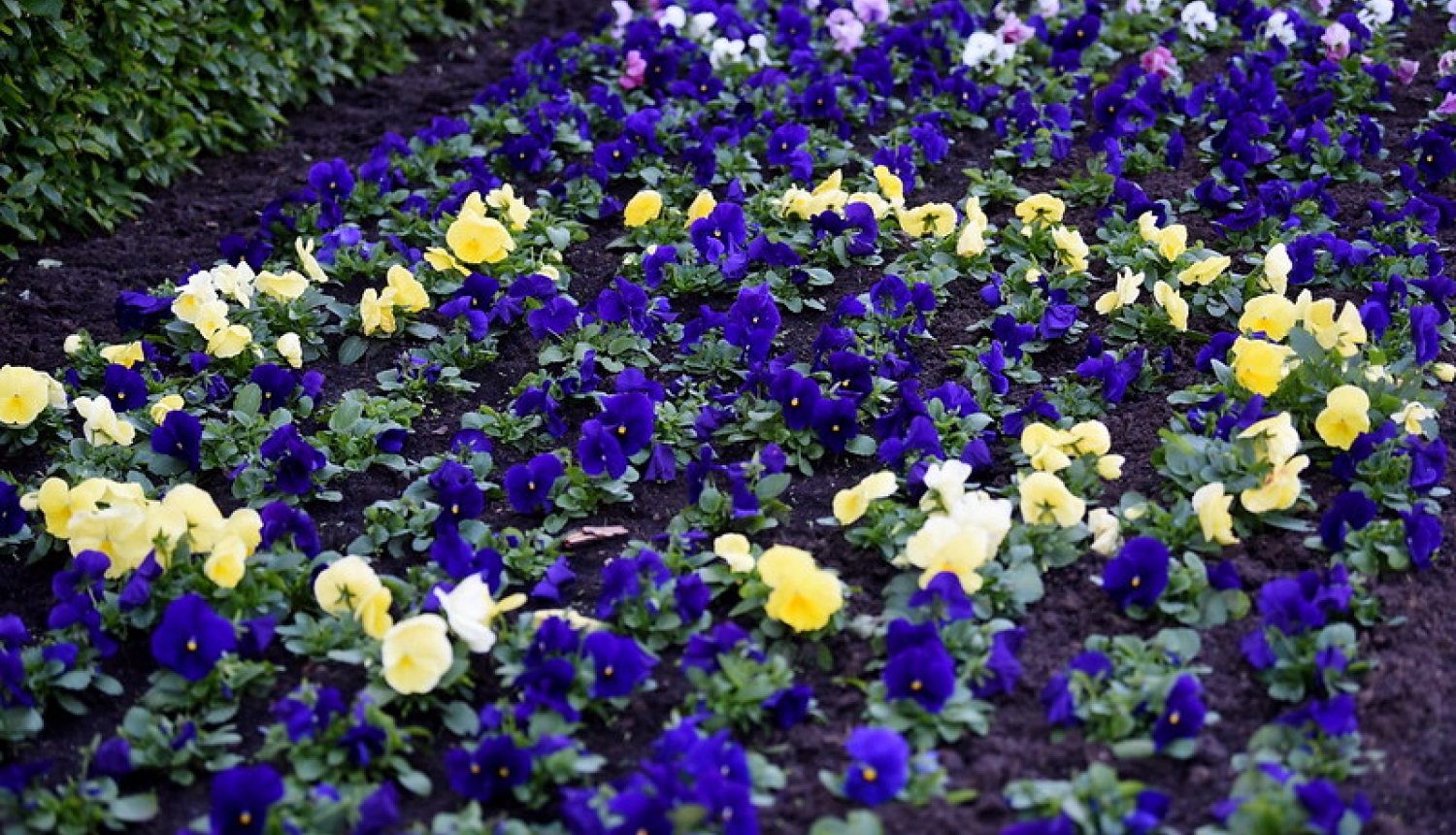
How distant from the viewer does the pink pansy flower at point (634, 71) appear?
582 centimetres

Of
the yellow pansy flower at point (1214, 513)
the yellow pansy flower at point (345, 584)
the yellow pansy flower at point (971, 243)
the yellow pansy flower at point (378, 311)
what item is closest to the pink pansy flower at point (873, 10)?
the yellow pansy flower at point (971, 243)

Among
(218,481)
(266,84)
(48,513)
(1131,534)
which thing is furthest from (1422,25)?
(48,513)

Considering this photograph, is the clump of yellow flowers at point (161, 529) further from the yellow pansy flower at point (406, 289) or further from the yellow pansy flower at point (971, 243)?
the yellow pansy flower at point (971, 243)

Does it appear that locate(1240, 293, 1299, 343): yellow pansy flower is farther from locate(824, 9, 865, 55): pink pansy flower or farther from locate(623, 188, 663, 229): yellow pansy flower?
locate(824, 9, 865, 55): pink pansy flower

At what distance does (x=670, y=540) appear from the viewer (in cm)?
321

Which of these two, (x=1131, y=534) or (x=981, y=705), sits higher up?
(x=1131, y=534)

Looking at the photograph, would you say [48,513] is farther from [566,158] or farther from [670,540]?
[566,158]

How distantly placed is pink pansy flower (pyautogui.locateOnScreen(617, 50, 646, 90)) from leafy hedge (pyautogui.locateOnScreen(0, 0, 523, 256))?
3.71ft

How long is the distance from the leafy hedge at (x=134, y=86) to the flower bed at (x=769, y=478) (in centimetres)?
55

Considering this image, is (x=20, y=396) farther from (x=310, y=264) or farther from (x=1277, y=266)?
(x=1277, y=266)

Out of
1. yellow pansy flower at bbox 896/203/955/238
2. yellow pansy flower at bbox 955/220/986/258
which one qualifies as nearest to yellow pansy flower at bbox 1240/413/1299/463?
yellow pansy flower at bbox 955/220/986/258

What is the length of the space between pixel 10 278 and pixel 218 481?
4.94 feet

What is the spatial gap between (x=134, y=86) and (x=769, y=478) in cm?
292

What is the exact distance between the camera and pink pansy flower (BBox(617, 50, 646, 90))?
229 inches
